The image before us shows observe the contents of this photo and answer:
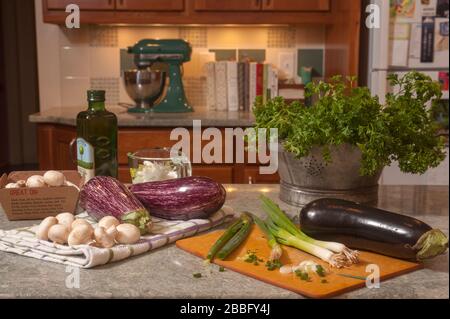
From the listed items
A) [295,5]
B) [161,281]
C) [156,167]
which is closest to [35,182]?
[156,167]

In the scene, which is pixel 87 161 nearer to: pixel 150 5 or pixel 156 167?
pixel 156 167

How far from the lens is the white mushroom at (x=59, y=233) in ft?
3.54

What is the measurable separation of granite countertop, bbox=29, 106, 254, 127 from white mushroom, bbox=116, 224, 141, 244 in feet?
5.93

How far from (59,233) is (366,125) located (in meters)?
0.67

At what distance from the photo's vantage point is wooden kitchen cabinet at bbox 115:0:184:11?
3.18m

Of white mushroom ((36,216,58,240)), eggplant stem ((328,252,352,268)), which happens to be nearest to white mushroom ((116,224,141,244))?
white mushroom ((36,216,58,240))

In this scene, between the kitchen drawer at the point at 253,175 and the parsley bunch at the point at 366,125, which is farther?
the kitchen drawer at the point at 253,175

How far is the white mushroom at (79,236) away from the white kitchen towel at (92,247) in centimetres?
1

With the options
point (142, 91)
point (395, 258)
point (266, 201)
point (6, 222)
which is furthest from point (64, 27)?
point (395, 258)

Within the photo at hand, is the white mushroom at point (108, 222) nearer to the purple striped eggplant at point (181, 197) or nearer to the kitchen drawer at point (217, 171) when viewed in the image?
the purple striped eggplant at point (181, 197)

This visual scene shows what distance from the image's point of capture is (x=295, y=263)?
1032 mm

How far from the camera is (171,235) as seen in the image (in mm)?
1163

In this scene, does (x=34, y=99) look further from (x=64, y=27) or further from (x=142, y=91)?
(x=142, y=91)

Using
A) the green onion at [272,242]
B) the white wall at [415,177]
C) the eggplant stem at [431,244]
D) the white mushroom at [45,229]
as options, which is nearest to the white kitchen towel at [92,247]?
the white mushroom at [45,229]
